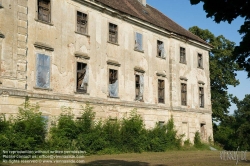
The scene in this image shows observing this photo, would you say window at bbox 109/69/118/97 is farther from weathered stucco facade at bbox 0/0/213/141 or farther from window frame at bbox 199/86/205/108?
window frame at bbox 199/86/205/108

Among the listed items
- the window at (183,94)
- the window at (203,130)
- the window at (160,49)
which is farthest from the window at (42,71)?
the window at (203,130)

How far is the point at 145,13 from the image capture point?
91.5 ft

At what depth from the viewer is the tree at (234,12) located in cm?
741

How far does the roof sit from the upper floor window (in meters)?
1.60

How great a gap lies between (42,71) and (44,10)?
342cm

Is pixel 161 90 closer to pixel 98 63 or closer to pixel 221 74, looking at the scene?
pixel 98 63

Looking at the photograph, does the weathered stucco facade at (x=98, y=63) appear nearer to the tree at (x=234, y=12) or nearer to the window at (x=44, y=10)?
the window at (x=44, y=10)

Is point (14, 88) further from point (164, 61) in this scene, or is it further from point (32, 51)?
point (164, 61)

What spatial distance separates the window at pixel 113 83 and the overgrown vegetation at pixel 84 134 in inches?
68.2

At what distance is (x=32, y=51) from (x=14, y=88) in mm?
2294

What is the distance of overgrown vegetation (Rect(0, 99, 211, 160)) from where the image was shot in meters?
16.4

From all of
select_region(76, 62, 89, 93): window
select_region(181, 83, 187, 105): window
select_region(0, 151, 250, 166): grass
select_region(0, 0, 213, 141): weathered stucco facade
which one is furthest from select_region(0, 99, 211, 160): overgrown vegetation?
select_region(181, 83, 187, 105): window

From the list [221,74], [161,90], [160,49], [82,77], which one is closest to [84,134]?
[82,77]

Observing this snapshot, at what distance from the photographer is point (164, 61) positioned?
27.3 metres
